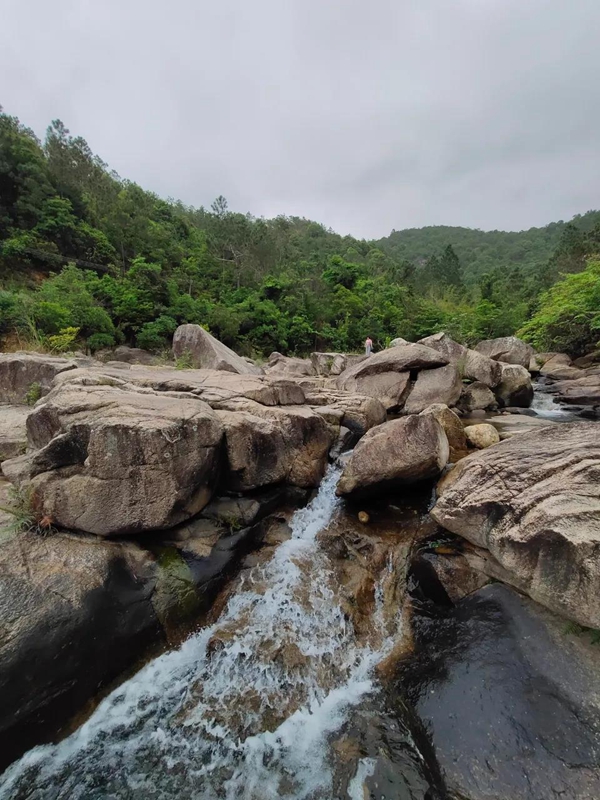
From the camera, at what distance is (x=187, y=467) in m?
4.97

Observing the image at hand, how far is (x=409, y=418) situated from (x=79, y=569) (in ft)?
17.4

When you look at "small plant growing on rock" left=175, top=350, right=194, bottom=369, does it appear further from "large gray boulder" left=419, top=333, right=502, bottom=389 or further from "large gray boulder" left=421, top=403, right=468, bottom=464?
"large gray boulder" left=419, top=333, right=502, bottom=389

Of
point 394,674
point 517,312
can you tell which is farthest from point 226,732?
point 517,312

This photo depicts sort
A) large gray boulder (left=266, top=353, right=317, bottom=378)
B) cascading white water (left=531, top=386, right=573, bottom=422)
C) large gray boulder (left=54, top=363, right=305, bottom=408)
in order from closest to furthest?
large gray boulder (left=54, top=363, right=305, bottom=408) < cascading white water (left=531, top=386, right=573, bottom=422) < large gray boulder (left=266, top=353, right=317, bottom=378)

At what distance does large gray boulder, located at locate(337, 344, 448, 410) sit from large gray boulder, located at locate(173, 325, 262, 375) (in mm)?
4552

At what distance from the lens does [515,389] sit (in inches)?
547

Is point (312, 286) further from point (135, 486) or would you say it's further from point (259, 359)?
point (135, 486)

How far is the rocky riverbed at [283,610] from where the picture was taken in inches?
126

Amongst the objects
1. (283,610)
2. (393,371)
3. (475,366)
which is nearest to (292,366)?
(393,371)

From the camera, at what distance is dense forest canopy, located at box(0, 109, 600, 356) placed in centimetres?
1680

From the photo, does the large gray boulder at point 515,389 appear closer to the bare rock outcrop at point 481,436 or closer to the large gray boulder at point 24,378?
the bare rock outcrop at point 481,436

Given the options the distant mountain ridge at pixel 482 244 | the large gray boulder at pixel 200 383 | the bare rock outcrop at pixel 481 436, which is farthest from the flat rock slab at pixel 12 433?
the distant mountain ridge at pixel 482 244

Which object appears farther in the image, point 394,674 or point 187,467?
point 187,467

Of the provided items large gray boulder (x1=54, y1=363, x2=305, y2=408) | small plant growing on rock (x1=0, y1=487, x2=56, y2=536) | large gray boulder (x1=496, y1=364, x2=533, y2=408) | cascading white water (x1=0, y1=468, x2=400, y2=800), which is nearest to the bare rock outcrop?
large gray boulder (x1=54, y1=363, x2=305, y2=408)
